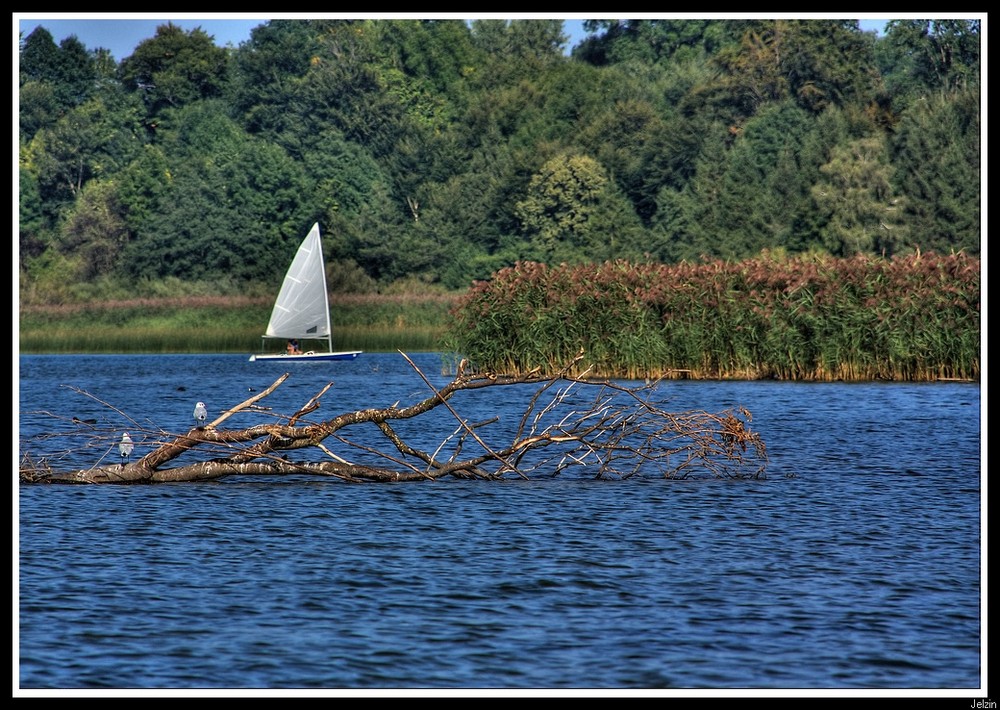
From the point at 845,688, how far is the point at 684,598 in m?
2.61

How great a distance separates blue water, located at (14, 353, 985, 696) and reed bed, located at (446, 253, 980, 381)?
1253 centimetres

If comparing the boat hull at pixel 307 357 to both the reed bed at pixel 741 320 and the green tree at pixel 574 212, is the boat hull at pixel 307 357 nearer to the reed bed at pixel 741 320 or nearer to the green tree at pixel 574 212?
the reed bed at pixel 741 320

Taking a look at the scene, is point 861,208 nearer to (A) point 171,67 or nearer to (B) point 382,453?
(A) point 171,67

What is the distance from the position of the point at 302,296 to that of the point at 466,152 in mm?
35822

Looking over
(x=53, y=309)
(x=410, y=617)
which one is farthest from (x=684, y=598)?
(x=53, y=309)

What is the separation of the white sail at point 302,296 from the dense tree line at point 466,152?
18981mm

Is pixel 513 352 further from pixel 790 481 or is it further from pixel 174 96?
pixel 174 96

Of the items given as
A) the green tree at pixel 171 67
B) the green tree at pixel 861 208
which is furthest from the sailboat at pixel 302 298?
the green tree at pixel 171 67

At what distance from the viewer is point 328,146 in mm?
83438

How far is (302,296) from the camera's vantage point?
50.1 metres

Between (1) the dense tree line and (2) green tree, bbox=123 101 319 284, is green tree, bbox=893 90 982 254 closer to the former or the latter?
(1) the dense tree line

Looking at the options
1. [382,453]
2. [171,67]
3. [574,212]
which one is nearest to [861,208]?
[574,212]

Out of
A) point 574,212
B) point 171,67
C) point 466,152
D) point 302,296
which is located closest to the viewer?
point 302,296

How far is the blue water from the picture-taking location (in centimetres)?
1048
